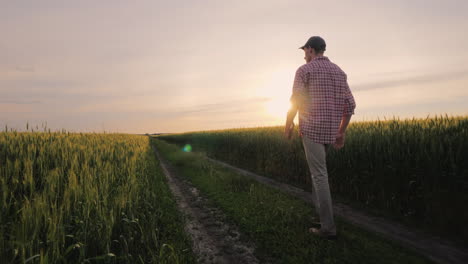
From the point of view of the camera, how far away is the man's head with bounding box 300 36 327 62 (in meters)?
4.53

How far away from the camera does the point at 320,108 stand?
14.4 feet

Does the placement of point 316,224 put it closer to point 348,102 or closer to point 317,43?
point 348,102

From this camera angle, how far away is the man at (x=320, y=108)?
4.36 metres

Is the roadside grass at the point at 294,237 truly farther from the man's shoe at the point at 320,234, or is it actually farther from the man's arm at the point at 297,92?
the man's arm at the point at 297,92

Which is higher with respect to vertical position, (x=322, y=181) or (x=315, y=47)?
(x=315, y=47)

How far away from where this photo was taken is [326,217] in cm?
443

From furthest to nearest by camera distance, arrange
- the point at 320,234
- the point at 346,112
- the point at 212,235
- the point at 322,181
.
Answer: the point at 212,235 → the point at 346,112 → the point at 320,234 → the point at 322,181

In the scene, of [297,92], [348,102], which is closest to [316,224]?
[348,102]

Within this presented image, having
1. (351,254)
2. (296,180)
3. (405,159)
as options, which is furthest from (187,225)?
(296,180)

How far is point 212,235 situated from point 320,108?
3.27 meters

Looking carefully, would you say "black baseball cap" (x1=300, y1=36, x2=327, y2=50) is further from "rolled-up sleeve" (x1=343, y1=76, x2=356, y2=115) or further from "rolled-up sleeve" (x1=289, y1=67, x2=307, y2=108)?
"rolled-up sleeve" (x1=343, y1=76, x2=356, y2=115)

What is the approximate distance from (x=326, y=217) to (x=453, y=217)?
2.94 metres

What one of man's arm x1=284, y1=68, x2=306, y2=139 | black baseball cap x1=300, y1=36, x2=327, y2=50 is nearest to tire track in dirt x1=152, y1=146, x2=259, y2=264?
man's arm x1=284, y1=68, x2=306, y2=139

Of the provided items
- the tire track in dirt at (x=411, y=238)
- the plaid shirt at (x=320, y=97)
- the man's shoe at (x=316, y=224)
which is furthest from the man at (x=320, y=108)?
the tire track in dirt at (x=411, y=238)
